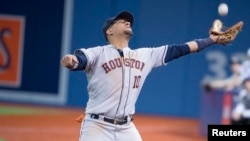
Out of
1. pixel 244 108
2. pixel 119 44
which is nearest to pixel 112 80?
pixel 119 44

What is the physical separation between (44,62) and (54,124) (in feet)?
13.1

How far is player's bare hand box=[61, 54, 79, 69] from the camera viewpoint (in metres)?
5.54

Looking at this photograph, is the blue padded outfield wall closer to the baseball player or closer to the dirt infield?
the dirt infield

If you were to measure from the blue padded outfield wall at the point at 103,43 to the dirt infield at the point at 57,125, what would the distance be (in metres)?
0.67

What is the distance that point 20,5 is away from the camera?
17141 millimetres

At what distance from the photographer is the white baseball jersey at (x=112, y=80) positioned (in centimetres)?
601

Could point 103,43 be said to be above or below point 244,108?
above

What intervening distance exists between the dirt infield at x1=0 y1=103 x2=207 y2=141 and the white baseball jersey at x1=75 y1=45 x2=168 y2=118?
5.13 m

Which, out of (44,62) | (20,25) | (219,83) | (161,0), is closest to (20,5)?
(20,25)

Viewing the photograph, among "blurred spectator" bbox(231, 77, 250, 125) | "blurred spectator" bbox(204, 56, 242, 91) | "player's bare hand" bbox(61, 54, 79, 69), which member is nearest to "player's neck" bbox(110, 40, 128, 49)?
"player's bare hand" bbox(61, 54, 79, 69)

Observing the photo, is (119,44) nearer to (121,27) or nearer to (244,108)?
(121,27)

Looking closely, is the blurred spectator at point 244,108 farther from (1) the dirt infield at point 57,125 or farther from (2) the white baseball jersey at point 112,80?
(2) the white baseball jersey at point 112,80

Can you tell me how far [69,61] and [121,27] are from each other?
2.69 feet

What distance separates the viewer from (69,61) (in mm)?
5535
